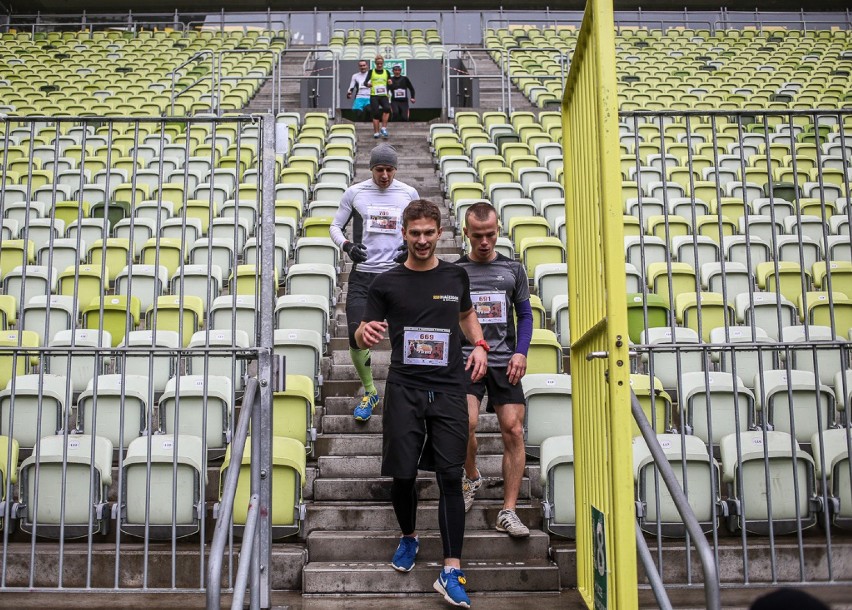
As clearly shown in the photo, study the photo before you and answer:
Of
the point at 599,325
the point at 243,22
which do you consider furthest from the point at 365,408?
the point at 243,22

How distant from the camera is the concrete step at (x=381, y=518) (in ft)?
15.5

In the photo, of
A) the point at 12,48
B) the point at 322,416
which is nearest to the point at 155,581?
the point at 322,416

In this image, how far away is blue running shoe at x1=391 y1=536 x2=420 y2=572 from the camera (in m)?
4.26

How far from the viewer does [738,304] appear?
691cm

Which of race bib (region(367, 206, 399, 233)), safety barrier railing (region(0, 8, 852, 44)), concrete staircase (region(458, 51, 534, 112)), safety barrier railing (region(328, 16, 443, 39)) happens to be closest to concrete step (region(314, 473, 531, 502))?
race bib (region(367, 206, 399, 233))

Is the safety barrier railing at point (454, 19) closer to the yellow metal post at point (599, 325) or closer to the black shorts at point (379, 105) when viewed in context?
the black shorts at point (379, 105)

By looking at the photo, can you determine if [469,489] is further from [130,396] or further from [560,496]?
[130,396]

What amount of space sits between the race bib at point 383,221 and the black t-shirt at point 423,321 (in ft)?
3.90

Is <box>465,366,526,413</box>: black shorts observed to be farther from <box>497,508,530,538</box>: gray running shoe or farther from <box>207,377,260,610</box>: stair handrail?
<box>207,377,260,610</box>: stair handrail

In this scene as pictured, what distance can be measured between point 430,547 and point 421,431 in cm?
76

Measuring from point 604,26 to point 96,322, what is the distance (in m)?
5.17

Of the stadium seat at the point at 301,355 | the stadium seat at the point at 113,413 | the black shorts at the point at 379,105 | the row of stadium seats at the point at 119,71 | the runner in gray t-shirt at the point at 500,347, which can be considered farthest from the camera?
the row of stadium seats at the point at 119,71

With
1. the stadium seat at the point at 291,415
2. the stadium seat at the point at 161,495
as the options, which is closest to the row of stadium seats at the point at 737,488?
the stadium seat at the point at 291,415

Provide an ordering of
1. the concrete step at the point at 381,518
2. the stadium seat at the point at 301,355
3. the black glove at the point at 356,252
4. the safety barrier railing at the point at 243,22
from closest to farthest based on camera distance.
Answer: the concrete step at the point at 381,518 → the black glove at the point at 356,252 → the stadium seat at the point at 301,355 → the safety barrier railing at the point at 243,22
